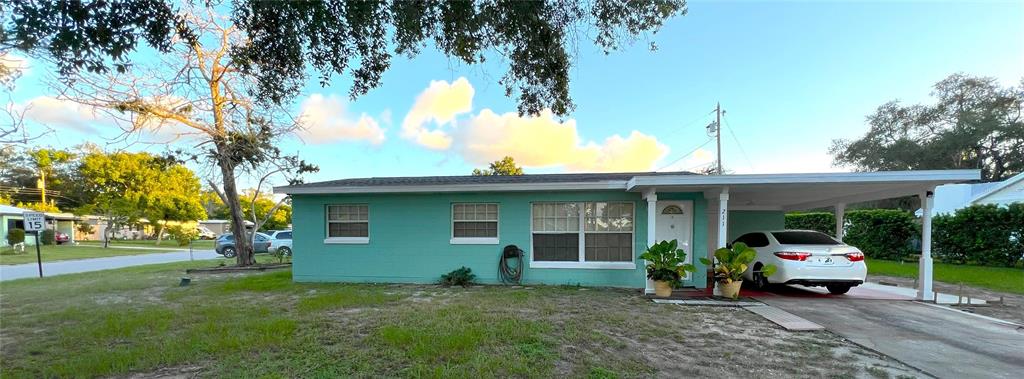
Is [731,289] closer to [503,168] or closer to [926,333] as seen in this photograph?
[926,333]

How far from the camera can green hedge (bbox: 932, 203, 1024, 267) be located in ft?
38.4

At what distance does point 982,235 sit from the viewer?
12.4m

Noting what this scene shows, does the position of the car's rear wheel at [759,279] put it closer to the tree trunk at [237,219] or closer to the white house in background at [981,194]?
the white house in background at [981,194]

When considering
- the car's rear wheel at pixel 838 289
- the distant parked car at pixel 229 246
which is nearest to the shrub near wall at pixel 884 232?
the car's rear wheel at pixel 838 289

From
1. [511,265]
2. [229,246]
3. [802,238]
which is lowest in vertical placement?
[229,246]

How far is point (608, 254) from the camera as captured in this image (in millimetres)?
8984

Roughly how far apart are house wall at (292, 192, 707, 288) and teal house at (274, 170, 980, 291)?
22 millimetres

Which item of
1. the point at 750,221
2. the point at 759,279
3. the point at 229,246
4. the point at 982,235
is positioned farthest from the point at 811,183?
the point at 229,246

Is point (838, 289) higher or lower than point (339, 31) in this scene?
lower

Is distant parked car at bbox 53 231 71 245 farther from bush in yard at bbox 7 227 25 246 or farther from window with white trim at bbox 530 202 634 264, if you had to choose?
window with white trim at bbox 530 202 634 264

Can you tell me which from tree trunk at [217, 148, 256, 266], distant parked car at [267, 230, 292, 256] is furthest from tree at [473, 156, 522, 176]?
tree trunk at [217, 148, 256, 266]

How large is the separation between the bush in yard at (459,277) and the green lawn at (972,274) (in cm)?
1108

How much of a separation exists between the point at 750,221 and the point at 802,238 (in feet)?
14.1

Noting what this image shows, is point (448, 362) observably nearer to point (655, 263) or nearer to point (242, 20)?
point (242, 20)
